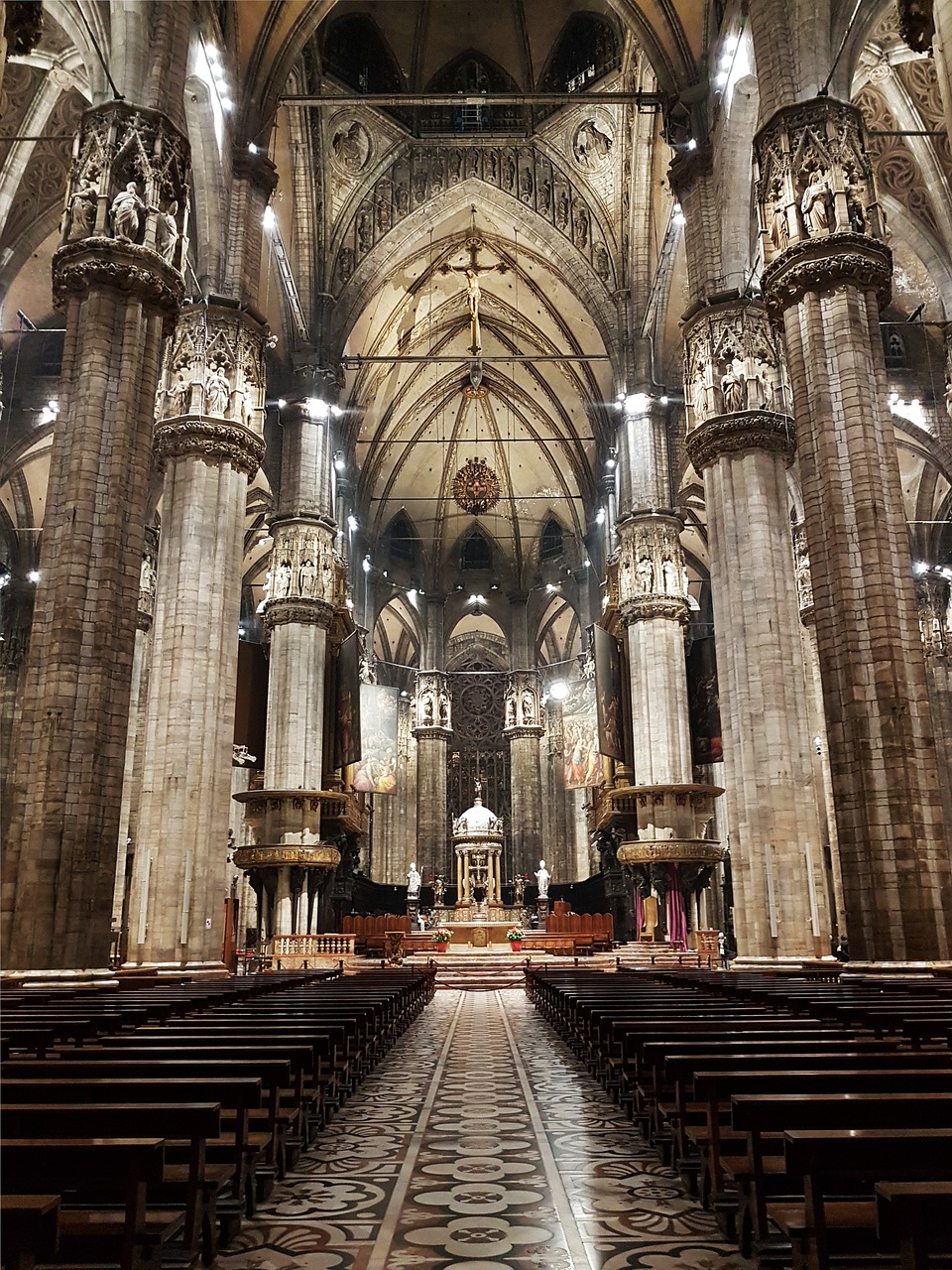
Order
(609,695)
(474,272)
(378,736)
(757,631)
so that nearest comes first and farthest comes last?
(757,631), (609,695), (474,272), (378,736)

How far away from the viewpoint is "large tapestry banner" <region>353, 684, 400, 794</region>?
114ft

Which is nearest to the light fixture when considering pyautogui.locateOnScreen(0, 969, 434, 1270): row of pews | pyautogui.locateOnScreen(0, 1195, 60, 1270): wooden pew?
pyautogui.locateOnScreen(0, 969, 434, 1270): row of pews

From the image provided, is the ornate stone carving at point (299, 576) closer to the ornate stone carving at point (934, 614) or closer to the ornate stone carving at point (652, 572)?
the ornate stone carving at point (652, 572)

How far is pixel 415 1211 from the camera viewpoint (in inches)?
153

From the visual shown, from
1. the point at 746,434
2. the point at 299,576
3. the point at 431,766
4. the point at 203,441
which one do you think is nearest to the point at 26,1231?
the point at 203,441

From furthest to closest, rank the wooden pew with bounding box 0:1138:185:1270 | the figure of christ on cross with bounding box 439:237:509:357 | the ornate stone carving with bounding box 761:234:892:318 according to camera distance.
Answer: the figure of christ on cross with bounding box 439:237:509:357 < the ornate stone carving with bounding box 761:234:892:318 < the wooden pew with bounding box 0:1138:185:1270

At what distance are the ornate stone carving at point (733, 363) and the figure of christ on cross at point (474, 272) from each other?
10566 millimetres

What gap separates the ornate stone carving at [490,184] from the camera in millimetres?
29375

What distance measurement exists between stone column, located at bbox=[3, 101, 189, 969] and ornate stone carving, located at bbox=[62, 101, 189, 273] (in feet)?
0.06

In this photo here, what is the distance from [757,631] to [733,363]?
16.7ft

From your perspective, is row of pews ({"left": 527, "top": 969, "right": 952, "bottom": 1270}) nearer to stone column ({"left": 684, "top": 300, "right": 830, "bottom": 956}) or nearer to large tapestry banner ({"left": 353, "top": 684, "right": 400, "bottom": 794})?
stone column ({"left": 684, "top": 300, "right": 830, "bottom": 956})

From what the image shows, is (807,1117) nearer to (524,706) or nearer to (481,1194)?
(481,1194)

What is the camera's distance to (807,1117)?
9.02 ft

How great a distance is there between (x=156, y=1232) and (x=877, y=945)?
9746 millimetres
